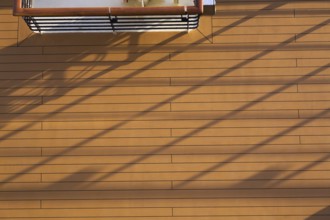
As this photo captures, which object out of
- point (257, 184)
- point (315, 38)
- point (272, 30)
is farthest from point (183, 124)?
point (315, 38)

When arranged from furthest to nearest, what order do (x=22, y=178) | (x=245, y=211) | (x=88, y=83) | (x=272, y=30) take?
1. (x=272, y=30)
2. (x=88, y=83)
3. (x=22, y=178)
4. (x=245, y=211)

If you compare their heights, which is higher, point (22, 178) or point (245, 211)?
point (22, 178)

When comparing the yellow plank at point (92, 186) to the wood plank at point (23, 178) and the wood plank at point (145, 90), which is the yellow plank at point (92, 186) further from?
the wood plank at point (145, 90)

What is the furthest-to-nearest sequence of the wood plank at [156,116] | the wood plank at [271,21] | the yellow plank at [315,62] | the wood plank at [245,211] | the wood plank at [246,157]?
the wood plank at [271,21], the yellow plank at [315,62], the wood plank at [156,116], the wood plank at [246,157], the wood plank at [245,211]

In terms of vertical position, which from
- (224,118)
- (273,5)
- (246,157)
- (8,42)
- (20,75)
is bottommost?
(246,157)

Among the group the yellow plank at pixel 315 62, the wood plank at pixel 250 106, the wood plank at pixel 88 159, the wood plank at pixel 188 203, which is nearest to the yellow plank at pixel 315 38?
the yellow plank at pixel 315 62

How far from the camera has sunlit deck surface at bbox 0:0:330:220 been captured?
573 centimetres

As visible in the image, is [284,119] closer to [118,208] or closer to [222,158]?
[222,158]

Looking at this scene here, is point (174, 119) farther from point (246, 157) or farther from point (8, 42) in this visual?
point (8, 42)

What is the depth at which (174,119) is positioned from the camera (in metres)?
5.91

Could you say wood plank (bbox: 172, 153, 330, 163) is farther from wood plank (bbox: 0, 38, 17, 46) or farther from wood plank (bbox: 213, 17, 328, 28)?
wood plank (bbox: 0, 38, 17, 46)

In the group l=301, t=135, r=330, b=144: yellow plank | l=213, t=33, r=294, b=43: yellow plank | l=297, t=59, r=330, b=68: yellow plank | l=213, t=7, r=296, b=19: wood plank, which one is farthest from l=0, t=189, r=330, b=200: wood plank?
l=213, t=7, r=296, b=19: wood plank

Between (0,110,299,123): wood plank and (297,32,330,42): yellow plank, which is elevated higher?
(297,32,330,42): yellow plank

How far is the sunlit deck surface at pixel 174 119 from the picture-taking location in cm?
573
